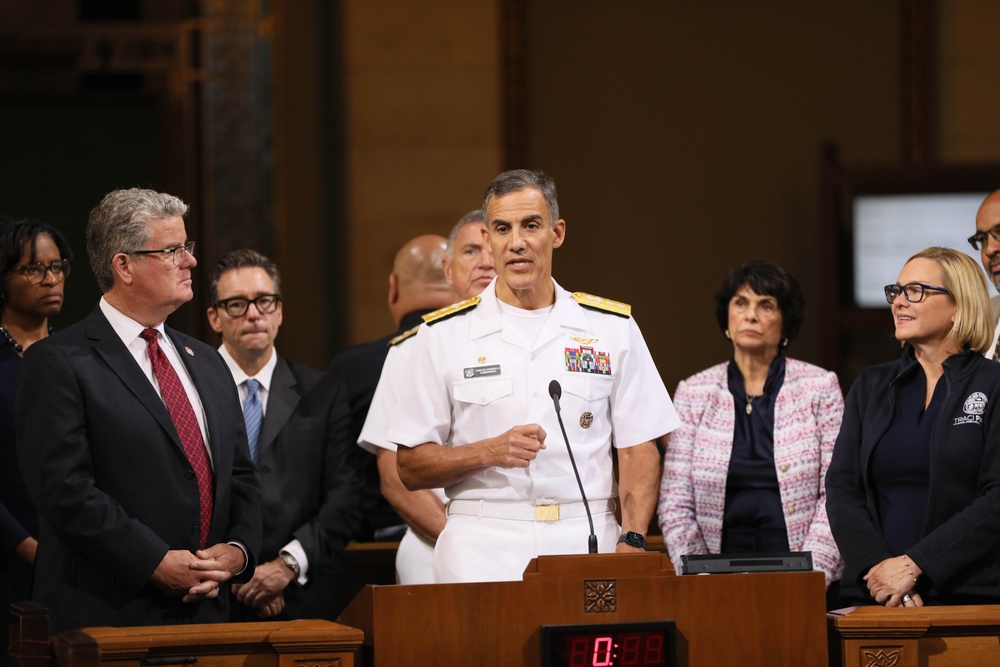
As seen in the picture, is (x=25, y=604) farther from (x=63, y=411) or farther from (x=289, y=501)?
(x=289, y=501)

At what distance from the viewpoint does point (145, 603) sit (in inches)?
118

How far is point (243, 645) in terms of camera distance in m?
2.70

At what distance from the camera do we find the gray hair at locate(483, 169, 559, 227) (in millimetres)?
3227

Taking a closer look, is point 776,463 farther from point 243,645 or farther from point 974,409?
point 243,645

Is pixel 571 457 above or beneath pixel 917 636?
above

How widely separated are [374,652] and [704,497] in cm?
134

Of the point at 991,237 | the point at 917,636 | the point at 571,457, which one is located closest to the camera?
the point at 917,636

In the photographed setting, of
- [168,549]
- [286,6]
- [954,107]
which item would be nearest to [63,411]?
[168,549]

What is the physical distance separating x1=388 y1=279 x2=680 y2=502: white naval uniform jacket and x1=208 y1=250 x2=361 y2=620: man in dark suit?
639mm

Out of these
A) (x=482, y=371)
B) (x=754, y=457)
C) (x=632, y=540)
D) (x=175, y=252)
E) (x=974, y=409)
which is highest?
(x=175, y=252)

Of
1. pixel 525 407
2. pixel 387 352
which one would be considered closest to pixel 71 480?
pixel 525 407

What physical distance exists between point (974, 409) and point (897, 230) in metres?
Result: 3.05

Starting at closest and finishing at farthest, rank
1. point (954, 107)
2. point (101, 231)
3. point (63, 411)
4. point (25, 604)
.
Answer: point (25, 604) → point (63, 411) → point (101, 231) → point (954, 107)

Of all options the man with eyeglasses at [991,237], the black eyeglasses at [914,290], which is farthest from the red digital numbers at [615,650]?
the man with eyeglasses at [991,237]
